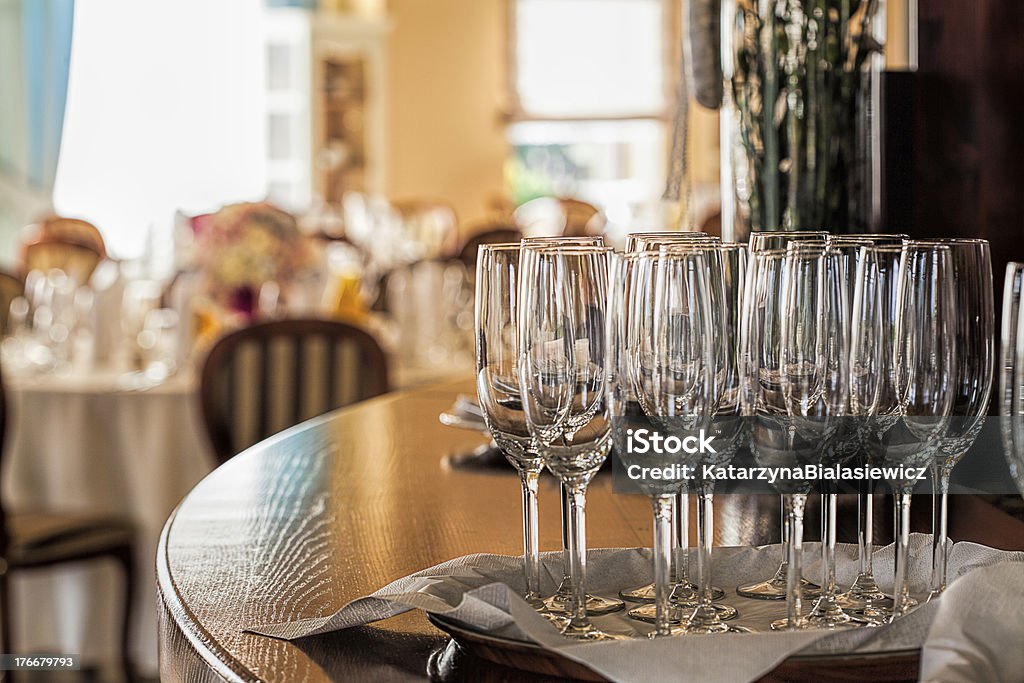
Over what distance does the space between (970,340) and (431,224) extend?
5.77m

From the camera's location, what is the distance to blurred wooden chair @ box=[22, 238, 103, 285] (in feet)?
14.3

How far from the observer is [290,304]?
2934 millimetres

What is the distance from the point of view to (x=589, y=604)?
643mm

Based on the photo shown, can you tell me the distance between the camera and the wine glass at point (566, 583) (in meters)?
0.64

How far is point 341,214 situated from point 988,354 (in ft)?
20.5

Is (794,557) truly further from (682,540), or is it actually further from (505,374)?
(505,374)

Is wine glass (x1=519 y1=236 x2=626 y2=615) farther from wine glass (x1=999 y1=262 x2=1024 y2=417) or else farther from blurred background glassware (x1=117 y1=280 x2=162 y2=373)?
blurred background glassware (x1=117 y1=280 x2=162 y2=373)

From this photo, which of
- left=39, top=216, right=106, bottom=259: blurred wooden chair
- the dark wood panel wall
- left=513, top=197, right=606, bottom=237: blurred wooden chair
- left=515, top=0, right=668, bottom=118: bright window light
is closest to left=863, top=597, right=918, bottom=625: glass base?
the dark wood panel wall

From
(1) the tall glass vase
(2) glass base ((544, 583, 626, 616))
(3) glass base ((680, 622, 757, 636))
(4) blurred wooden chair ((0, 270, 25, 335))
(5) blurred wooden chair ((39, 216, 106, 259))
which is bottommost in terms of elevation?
(3) glass base ((680, 622, 757, 636))

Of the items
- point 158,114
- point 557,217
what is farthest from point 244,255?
point 158,114

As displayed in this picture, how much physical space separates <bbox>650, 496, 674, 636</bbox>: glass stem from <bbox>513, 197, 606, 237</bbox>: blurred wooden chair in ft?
15.2

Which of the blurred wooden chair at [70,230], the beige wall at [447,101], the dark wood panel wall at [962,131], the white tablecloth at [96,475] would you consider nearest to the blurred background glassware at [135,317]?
the white tablecloth at [96,475]

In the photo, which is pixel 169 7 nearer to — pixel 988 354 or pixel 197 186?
pixel 197 186

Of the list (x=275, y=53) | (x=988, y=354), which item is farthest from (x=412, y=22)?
(x=988, y=354)
